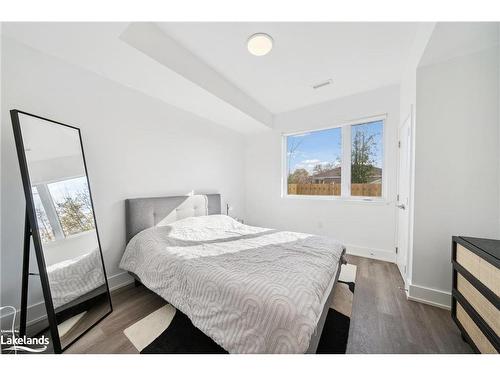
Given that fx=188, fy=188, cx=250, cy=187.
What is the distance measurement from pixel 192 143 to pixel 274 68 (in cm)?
154

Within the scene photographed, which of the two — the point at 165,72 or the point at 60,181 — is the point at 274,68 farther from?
the point at 60,181

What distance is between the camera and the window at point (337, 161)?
294cm

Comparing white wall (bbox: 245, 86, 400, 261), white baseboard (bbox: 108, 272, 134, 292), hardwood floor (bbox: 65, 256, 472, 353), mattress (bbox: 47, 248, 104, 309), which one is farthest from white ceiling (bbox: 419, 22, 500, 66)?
white baseboard (bbox: 108, 272, 134, 292)

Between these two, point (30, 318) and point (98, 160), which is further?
point (98, 160)

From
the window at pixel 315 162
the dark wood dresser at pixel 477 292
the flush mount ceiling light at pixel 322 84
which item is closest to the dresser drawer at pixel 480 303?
the dark wood dresser at pixel 477 292

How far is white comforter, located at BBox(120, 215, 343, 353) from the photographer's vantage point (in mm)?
972

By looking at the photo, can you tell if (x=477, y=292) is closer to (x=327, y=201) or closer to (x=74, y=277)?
(x=327, y=201)

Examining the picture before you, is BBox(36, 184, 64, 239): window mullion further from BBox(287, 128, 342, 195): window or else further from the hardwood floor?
BBox(287, 128, 342, 195): window

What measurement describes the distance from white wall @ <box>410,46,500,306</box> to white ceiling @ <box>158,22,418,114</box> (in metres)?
0.49

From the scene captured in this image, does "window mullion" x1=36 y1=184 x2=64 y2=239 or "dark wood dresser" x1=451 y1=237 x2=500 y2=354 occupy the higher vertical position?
"window mullion" x1=36 y1=184 x2=64 y2=239

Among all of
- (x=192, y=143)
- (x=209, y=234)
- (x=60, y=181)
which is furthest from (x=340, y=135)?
(x=60, y=181)

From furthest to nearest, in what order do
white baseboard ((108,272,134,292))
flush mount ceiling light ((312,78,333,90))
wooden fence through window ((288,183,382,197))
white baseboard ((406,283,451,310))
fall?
wooden fence through window ((288,183,382,197)) < flush mount ceiling light ((312,78,333,90)) < white baseboard ((108,272,134,292)) < white baseboard ((406,283,451,310))
